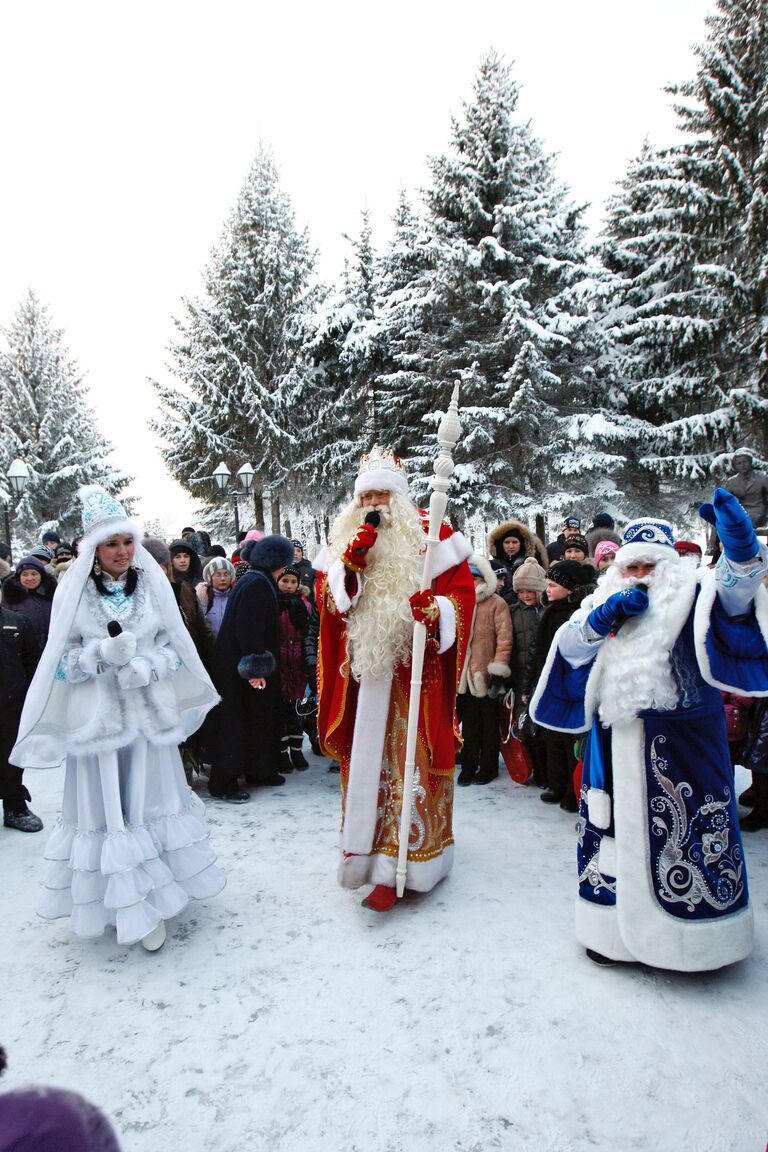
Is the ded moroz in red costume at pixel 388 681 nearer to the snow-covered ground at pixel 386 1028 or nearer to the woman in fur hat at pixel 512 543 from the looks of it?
the snow-covered ground at pixel 386 1028

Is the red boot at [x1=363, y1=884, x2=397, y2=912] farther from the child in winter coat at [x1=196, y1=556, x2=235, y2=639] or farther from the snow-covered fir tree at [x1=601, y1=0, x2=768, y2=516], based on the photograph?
the snow-covered fir tree at [x1=601, y1=0, x2=768, y2=516]

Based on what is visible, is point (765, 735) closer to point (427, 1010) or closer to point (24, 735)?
point (427, 1010)

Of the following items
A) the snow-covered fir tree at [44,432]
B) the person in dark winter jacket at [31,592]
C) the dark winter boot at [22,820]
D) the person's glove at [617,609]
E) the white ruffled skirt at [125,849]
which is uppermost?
the snow-covered fir tree at [44,432]

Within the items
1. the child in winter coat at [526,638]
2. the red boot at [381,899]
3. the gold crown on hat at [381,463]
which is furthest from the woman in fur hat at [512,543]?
the red boot at [381,899]

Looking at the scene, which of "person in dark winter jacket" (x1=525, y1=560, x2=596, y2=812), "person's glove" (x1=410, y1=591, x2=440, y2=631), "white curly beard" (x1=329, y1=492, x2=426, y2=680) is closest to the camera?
"person's glove" (x1=410, y1=591, x2=440, y2=631)

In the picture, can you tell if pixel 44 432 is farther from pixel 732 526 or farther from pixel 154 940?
pixel 732 526

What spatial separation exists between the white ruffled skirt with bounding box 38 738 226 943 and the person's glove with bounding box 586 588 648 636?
2253 millimetres

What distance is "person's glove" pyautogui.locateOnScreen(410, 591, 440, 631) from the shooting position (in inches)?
149

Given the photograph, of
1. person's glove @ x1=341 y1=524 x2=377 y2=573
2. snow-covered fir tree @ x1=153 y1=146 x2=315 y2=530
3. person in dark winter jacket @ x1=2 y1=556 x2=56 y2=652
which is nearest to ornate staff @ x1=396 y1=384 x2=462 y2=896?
person's glove @ x1=341 y1=524 x2=377 y2=573

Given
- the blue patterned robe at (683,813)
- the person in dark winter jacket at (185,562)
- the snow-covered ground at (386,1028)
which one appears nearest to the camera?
the snow-covered ground at (386,1028)

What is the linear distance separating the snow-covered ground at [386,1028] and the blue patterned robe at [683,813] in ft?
0.80

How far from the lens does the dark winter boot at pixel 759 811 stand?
A: 4.97m

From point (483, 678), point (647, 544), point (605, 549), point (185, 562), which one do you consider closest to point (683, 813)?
point (647, 544)

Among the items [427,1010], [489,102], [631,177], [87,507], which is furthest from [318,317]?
[427,1010]
